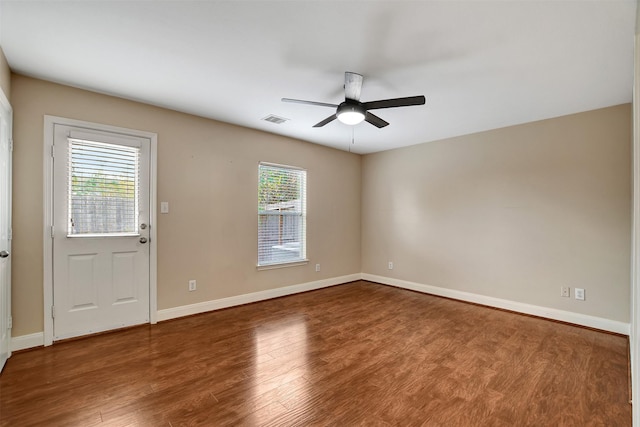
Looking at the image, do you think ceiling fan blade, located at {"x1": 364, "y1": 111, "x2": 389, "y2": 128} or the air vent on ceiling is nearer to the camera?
ceiling fan blade, located at {"x1": 364, "y1": 111, "x2": 389, "y2": 128}

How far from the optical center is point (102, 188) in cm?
304

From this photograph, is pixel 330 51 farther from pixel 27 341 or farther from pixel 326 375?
pixel 27 341

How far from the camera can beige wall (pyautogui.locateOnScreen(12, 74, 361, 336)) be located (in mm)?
2658

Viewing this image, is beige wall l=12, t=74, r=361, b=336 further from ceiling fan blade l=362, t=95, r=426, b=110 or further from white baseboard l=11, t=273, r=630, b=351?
ceiling fan blade l=362, t=95, r=426, b=110

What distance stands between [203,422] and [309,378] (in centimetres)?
78

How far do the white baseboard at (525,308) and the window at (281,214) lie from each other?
1.89 m

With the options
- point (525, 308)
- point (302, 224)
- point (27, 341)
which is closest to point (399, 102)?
point (302, 224)

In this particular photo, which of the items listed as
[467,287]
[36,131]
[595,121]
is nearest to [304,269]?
[467,287]

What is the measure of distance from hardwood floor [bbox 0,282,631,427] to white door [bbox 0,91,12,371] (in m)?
0.25

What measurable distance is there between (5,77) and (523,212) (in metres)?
5.43

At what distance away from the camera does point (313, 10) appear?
5.97ft

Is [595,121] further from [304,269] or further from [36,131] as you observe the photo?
[36,131]

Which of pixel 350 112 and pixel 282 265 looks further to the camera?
pixel 282 265

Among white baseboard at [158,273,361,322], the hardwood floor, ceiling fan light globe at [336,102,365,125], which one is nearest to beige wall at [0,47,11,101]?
the hardwood floor
